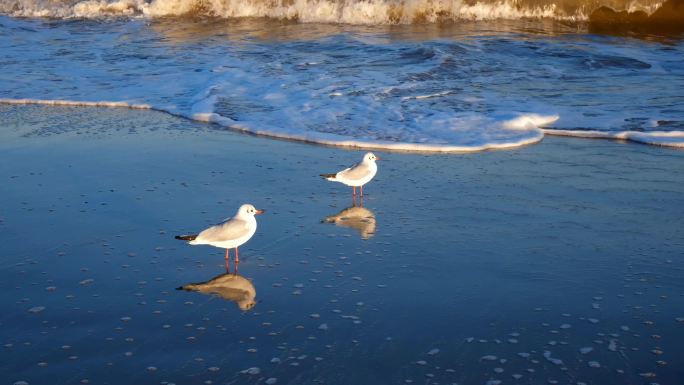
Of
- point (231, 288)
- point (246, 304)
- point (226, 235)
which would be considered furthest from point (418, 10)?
point (246, 304)

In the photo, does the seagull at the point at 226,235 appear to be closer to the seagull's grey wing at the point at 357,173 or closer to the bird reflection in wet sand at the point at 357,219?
the bird reflection in wet sand at the point at 357,219

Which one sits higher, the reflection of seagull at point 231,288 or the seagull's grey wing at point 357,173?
the seagull's grey wing at point 357,173

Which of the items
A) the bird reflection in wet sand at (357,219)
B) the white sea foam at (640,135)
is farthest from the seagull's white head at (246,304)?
the white sea foam at (640,135)

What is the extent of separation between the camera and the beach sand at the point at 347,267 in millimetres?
4473

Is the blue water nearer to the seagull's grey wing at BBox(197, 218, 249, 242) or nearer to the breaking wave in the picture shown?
the seagull's grey wing at BBox(197, 218, 249, 242)

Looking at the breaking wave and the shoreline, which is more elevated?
the breaking wave

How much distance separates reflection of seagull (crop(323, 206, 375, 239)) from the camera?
649 cm

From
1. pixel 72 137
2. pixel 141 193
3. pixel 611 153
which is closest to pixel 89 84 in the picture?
pixel 72 137

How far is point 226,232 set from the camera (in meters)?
5.68

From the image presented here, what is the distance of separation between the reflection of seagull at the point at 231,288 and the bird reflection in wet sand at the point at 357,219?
1.11 metres

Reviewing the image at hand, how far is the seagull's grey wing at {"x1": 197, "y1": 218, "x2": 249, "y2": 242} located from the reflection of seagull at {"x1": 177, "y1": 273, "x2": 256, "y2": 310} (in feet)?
0.75

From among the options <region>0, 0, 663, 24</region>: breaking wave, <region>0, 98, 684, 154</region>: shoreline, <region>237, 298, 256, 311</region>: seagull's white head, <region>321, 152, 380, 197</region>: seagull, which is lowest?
<region>237, 298, 256, 311</region>: seagull's white head

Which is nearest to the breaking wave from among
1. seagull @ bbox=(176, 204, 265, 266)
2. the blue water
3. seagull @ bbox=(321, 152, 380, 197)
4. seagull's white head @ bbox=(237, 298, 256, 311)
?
the blue water

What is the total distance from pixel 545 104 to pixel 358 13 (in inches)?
415
